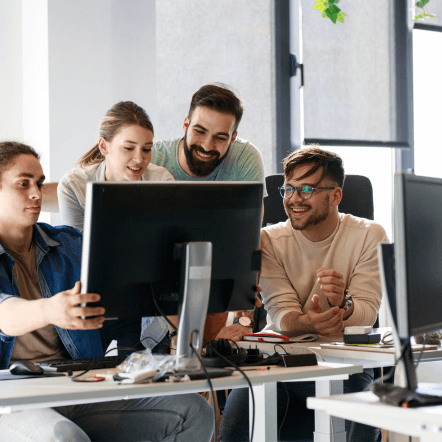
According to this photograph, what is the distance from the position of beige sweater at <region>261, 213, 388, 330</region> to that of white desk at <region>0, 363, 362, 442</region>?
1.87ft

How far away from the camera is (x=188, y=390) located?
1330mm

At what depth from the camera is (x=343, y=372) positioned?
1.53 metres

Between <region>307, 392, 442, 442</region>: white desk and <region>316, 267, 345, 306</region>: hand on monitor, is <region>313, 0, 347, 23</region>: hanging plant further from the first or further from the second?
<region>307, 392, 442, 442</region>: white desk

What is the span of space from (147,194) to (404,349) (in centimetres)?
63

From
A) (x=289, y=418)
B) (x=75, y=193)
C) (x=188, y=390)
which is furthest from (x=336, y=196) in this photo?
(x=188, y=390)

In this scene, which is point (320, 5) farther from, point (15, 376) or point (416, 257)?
point (15, 376)

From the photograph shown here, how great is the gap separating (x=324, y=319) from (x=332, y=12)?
253cm

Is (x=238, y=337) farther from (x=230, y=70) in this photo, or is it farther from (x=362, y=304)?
(x=230, y=70)

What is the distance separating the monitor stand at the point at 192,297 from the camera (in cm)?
140

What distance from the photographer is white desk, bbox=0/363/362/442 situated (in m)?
1.21

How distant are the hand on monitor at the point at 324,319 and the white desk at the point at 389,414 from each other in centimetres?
82

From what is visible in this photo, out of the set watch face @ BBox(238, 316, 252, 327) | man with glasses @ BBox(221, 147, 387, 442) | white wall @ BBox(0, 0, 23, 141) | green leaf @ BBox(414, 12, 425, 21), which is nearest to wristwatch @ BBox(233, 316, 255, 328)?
watch face @ BBox(238, 316, 252, 327)

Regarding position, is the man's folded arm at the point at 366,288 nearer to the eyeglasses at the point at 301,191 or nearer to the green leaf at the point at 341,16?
the eyeglasses at the point at 301,191

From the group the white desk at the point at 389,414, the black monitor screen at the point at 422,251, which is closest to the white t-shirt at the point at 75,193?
the black monitor screen at the point at 422,251
